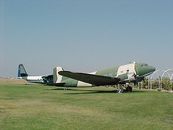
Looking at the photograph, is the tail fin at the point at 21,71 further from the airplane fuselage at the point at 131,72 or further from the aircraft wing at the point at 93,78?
the airplane fuselage at the point at 131,72

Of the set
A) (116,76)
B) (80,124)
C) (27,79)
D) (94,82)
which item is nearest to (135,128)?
(80,124)

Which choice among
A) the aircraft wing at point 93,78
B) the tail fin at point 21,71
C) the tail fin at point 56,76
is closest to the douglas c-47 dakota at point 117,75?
the aircraft wing at point 93,78

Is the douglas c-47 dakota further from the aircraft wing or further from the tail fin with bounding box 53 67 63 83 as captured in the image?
the tail fin with bounding box 53 67 63 83

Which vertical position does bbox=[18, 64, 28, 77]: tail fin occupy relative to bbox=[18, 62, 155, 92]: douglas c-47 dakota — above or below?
above

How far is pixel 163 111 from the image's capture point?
18719 mm

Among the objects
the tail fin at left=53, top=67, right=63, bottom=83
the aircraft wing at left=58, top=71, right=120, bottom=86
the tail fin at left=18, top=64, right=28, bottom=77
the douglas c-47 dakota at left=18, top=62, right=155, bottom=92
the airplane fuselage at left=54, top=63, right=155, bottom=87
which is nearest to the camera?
the airplane fuselage at left=54, top=63, right=155, bottom=87

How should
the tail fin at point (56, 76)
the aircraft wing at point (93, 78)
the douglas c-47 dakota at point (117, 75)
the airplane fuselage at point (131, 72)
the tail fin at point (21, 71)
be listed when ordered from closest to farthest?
the airplane fuselage at point (131, 72)
the douglas c-47 dakota at point (117, 75)
the aircraft wing at point (93, 78)
the tail fin at point (56, 76)
the tail fin at point (21, 71)

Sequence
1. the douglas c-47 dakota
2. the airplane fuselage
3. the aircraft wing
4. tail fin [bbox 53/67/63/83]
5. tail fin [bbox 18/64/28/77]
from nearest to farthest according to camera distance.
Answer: the airplane fuselage → the douglas c-47 dakota → the aircraft wing → tail fin [bbox 53/67/63/83] → tail fin [bbox 18/64/28/77]

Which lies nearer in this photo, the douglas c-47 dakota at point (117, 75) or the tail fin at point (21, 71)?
the douglas c-47 dakota at point (117, 75)

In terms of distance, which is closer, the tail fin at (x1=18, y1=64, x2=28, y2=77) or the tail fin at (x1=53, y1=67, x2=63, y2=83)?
the tail fin at (x1=53, y1=67, x2=63, y2=83)

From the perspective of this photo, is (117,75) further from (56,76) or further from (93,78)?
(56,76)

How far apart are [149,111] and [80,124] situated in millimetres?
6074

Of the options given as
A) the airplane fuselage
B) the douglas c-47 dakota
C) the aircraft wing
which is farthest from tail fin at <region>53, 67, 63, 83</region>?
the airplane fuselage

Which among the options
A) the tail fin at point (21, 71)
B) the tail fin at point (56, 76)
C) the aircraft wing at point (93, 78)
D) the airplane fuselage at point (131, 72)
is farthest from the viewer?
the tail fin at point (21, 71)
